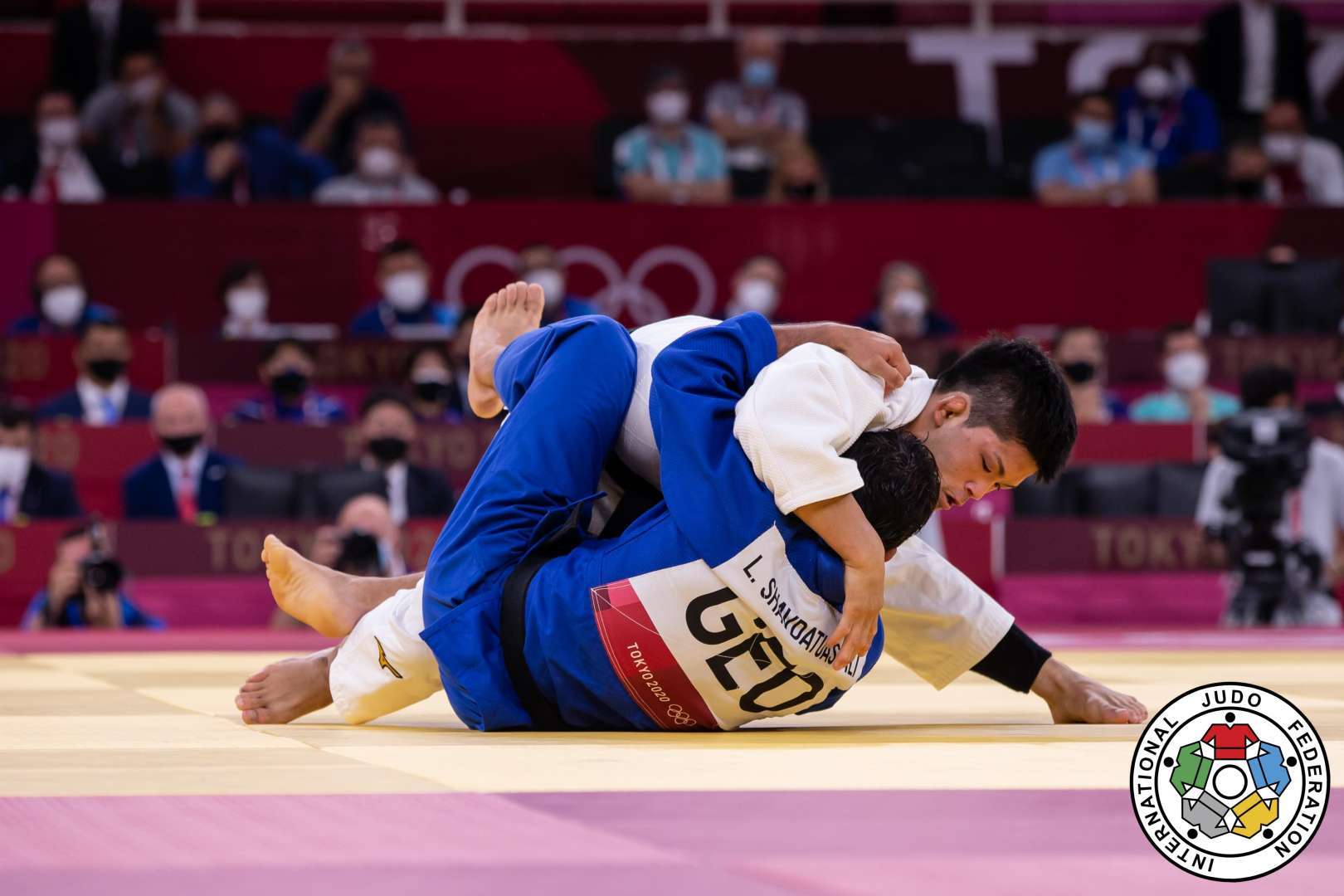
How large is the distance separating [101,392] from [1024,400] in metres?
7.50

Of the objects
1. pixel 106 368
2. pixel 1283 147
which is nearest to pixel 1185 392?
pixel 1283 147

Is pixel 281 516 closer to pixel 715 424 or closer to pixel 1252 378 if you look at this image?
pixel 1252 378

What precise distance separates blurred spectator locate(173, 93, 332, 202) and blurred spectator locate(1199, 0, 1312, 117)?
650cm

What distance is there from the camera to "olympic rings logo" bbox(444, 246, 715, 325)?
1186cm

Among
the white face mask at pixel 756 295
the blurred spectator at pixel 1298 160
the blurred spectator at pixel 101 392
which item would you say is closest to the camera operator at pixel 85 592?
the blurred spectator at pixel 101 392

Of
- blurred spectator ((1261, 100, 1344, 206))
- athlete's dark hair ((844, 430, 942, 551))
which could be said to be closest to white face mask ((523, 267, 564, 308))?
blurred spectator ((1261, 100, 1344, 206))

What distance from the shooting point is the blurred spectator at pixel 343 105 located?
12562 millimetres

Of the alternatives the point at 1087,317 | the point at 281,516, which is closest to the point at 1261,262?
the point at 1087,317

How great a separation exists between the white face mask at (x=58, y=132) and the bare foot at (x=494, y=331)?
867cm

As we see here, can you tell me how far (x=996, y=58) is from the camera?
1445cm

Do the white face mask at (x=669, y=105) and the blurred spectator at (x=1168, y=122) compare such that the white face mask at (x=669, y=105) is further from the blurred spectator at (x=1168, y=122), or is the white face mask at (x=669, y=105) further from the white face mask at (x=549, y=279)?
the blurred spectator at (x=1168, y=122)

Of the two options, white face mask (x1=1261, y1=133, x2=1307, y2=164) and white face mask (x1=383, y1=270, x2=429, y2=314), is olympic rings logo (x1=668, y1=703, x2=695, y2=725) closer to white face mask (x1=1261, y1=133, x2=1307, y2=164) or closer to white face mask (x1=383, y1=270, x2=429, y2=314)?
white face mask (x1=383, y1=270, x2=429, y2=314)

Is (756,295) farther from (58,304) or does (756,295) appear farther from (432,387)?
(58,304)

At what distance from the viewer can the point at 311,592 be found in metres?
4.01
